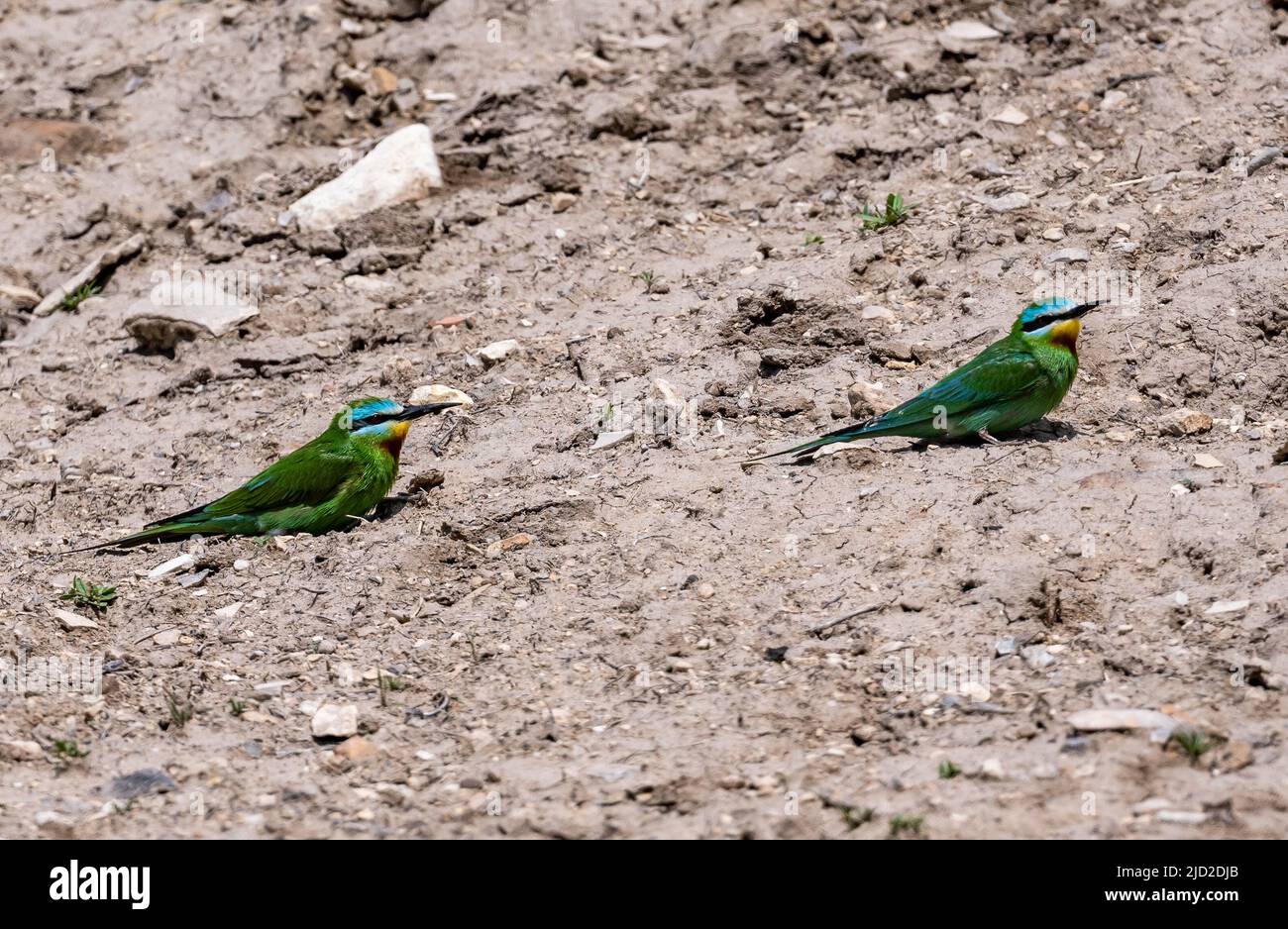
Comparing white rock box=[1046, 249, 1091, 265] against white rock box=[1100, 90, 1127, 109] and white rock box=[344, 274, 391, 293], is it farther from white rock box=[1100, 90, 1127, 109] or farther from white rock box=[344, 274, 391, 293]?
white rock box=[344, 274, 391, 293]

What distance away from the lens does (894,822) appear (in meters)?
3.13

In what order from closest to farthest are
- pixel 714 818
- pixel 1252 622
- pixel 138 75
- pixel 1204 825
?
pixel 1204 825
pixel 714 818
pixel 1252 622
pixel 138 75

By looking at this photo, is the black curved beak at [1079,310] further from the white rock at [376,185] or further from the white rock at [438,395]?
the white rock at [376,185]

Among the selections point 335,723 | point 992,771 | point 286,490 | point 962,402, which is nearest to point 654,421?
point 962,402

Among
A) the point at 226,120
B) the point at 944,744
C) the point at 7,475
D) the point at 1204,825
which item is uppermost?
the point at 1204,825

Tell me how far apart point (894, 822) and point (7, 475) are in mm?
3955

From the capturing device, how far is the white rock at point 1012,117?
643 centimetres

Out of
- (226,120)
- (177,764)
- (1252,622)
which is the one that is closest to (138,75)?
(226,120)

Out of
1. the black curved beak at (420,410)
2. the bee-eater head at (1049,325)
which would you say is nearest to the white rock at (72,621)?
the black curved beak at (420,410)

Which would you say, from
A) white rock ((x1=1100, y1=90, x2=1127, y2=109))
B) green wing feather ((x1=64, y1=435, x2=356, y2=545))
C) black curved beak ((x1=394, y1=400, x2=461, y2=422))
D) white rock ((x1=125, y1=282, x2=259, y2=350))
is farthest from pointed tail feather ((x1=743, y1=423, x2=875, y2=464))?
white rock ((x1=125, y1=282, x2=259, y2=350))

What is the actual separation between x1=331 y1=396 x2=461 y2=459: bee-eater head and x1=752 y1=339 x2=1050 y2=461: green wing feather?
1.27 metres

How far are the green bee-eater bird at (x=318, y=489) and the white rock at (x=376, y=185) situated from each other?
1.71 m

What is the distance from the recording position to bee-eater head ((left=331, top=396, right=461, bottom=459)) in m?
5.16
